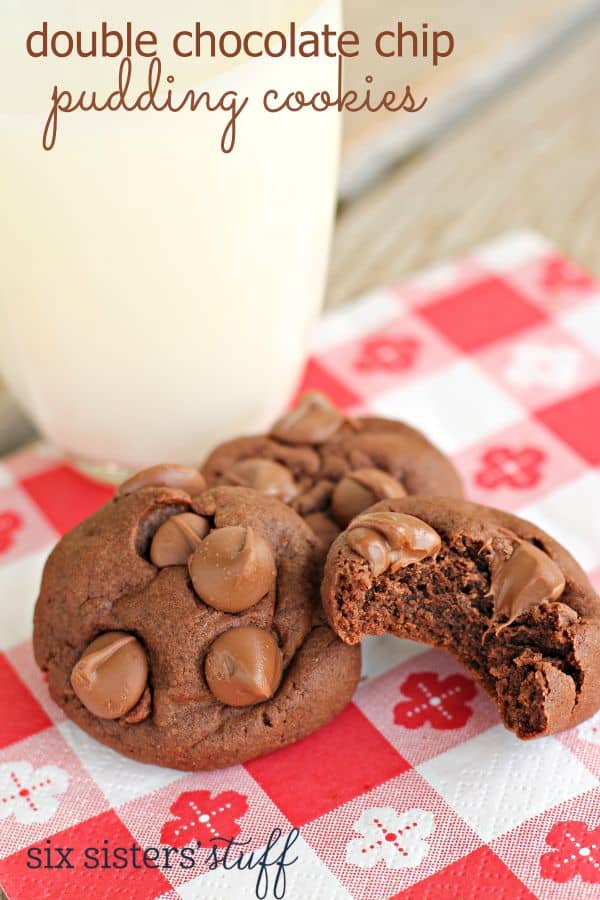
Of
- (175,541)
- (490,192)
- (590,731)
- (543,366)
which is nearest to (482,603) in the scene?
(590,731)

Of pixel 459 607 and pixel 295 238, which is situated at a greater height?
pixel 295 238

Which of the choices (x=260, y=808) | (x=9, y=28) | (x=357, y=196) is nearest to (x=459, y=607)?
(x=260, y=808)

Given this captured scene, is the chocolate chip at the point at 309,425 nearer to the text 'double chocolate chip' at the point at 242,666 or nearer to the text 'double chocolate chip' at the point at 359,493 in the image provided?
the text 'double chocolate chip' at the point at 359,493

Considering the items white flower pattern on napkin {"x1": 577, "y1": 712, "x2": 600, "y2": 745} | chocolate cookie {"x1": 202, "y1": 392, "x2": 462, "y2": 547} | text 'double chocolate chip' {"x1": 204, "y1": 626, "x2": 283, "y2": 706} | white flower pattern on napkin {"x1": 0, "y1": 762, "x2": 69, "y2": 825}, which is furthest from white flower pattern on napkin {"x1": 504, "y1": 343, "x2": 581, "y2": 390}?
white flower pattern on napkin {"x1": 0, "y1": 762, "x2": 69, "y2": 825}

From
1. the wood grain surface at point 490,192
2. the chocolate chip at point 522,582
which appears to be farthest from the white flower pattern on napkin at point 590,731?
the wood grain surface at point 490,192

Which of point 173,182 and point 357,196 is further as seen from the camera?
point 357,196

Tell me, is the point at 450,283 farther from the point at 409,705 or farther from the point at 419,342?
the point at 409,705
